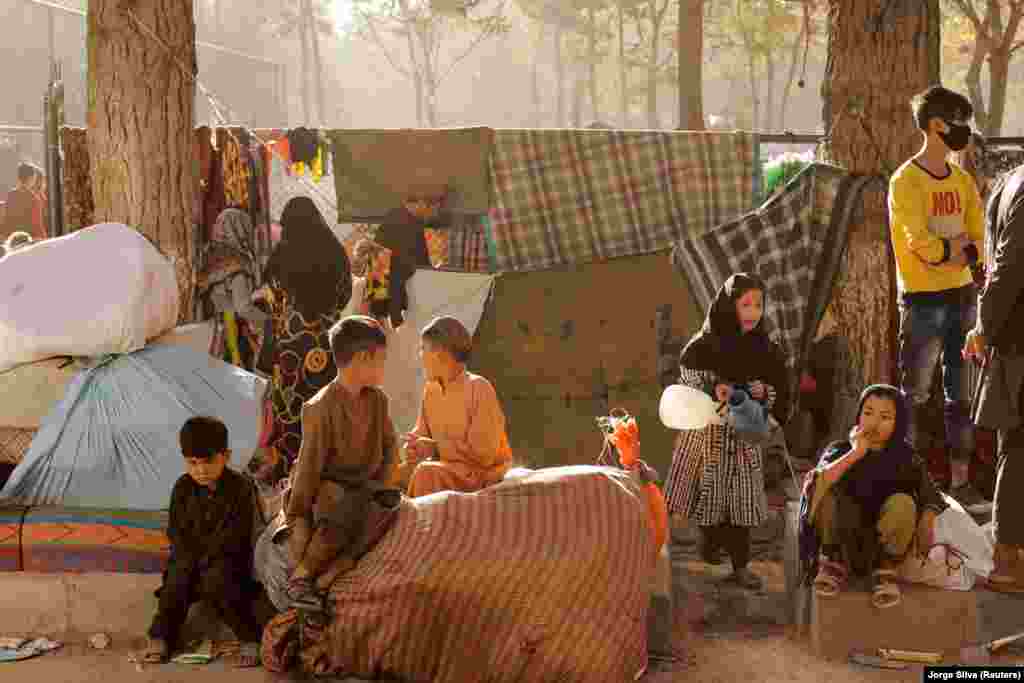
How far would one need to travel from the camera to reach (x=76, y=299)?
594cm

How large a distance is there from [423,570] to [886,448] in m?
1.89

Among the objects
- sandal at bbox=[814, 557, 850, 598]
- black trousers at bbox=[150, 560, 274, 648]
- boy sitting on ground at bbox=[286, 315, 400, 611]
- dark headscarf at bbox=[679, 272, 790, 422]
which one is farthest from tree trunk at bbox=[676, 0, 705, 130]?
black trousers at bbox=[150, 560, 274, 648]

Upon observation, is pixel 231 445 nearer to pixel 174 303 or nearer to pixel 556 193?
pixel 174 303

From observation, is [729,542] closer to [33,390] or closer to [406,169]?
[406,169]

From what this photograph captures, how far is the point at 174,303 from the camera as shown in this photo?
6.33 meters

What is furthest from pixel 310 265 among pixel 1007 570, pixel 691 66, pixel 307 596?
pixel 691 66

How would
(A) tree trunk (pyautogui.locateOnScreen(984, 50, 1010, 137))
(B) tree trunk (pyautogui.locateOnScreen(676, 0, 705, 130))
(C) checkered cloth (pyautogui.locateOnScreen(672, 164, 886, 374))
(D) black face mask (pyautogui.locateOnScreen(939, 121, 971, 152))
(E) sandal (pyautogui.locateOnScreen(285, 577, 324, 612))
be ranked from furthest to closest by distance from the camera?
(B) tree trunk (pyautogui.locateOnScreen(676, 0, 705, 130))
(A) tree trunk (pyautogui.locateOnScreen(984, 50, 1010, 137))
(C) checkered cloth (pyautogui.locateOnScreen(672, 164, 886, 374))
(D) black face mask (pyautogui.locateOnScreen(939, 121, 971, 152))
(E) sandal (pyautogui.locateOnScreen(285, 577, 324, 612))

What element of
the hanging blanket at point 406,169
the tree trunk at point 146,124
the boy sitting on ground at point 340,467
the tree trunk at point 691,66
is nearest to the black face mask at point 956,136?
the hanging blanket at point 406,169

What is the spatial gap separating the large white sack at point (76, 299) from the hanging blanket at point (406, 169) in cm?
170

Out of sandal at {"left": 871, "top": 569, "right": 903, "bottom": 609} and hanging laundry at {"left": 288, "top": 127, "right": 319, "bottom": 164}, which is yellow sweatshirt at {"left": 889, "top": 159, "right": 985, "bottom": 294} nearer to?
sandal at {"left": 871, "top": 569, "right": 903, "bottom": 609}

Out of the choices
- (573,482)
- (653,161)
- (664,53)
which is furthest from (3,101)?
(664,53)

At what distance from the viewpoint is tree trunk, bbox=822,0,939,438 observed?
289 inches

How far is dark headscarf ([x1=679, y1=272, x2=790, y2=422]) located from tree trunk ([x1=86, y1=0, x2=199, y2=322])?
317 cm

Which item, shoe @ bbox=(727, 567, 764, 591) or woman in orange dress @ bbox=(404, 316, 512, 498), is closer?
woman in orange dress @ bbox=(404, 316, 512, 498)
